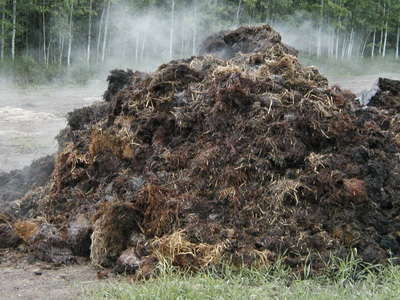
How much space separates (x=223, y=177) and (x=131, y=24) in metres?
29.6

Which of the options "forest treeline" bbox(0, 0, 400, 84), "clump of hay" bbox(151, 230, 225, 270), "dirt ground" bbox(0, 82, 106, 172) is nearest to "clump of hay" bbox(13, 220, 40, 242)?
"clump of hay" bbox(151, 230, 225, 270)

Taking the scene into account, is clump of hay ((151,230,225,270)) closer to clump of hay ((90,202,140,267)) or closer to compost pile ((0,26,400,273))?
compost pile ((0,26,400,273))

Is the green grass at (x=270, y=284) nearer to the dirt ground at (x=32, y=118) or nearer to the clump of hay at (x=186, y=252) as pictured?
the clump of hay at (x=186, y=252)

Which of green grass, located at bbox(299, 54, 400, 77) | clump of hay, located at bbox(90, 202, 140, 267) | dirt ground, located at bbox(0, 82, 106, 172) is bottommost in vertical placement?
green grass, located at bbox(299, 54, 400, 77)

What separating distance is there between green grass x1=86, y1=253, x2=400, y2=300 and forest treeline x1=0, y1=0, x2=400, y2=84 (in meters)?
24.2

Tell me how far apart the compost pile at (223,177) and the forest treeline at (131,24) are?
21.7m

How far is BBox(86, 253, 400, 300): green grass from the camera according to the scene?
444 cm

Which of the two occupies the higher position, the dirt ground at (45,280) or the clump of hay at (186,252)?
the clump of hay at (186,252)

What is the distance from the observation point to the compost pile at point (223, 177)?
5.54 m

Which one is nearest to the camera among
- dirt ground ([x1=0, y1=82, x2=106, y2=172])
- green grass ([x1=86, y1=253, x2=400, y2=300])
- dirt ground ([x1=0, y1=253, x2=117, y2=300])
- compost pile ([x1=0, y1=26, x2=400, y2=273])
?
green grass ([x1=86, y1=253, x2=400, y2=300])

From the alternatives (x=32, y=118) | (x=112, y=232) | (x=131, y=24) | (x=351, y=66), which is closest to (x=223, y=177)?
(x=112, y=232)

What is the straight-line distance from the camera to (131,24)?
3456cm

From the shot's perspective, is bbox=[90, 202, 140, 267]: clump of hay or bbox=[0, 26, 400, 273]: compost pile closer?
bbox=[0, 26, 400, 273]: compost pile

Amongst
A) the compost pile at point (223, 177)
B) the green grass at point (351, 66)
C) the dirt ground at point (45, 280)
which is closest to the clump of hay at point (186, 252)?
the compost pile at point (223, 177)
